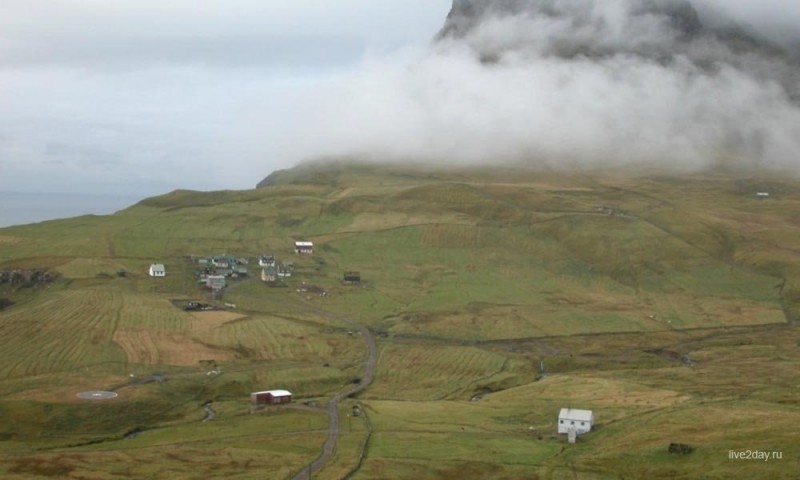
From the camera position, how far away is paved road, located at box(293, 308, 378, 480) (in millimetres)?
84438

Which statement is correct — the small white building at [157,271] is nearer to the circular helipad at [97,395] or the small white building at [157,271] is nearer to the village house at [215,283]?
the village house at [215,283]

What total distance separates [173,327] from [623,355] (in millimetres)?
76365

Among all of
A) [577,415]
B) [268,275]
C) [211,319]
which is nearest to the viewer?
[577,415]

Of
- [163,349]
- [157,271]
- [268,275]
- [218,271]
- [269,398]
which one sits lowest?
[269,398]

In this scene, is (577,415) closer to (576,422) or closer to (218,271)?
(576,422)

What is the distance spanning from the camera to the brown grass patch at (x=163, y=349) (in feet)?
427

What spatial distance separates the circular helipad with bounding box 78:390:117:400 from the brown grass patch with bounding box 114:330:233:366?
49.1ft

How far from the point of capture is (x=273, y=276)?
18838 cm

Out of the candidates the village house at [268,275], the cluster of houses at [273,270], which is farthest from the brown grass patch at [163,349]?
the cluster of houses at [273,270]

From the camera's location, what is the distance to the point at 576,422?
317 ft

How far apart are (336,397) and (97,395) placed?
30994 mm

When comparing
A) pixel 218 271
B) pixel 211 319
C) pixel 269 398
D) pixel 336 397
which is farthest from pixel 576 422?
pixel 218 271

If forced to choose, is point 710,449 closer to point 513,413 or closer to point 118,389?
point 513,413

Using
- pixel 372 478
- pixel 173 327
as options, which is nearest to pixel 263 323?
pixel 173 327
